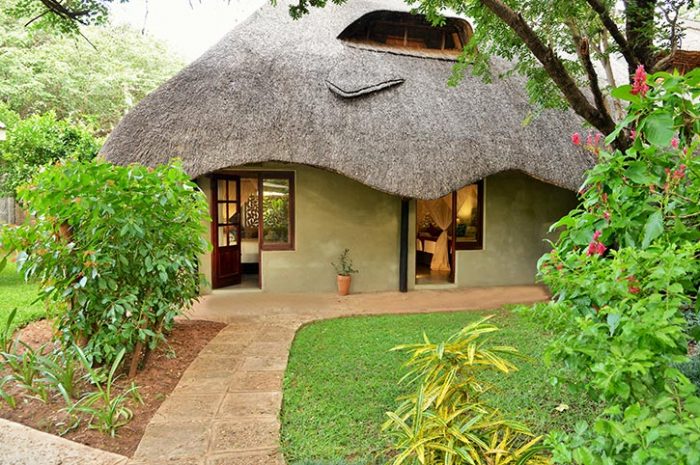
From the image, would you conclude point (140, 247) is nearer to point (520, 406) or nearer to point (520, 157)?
point (520, 406)

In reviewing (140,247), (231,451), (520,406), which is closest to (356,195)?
(140,247)

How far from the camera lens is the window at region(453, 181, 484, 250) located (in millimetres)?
7547

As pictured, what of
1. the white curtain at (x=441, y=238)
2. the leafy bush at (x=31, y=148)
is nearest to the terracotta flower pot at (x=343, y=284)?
the white curtain at (x=441, y=238)

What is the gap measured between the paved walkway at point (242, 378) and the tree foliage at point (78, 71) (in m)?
10.3

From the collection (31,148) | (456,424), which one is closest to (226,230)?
(31,148)

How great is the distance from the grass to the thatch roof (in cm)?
216

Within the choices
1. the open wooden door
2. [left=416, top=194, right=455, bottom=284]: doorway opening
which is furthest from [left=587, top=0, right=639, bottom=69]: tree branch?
the open wooden door

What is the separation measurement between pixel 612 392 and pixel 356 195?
611 centimetres

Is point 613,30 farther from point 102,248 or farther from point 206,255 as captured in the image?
point 206,255

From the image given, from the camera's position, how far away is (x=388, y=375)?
331 centimetres

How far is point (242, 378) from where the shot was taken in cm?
328

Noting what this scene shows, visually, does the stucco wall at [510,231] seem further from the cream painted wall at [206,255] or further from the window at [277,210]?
the cream painted wall at [206,255]

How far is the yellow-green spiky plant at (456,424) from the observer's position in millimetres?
1919

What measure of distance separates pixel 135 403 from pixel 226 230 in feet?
14.0
